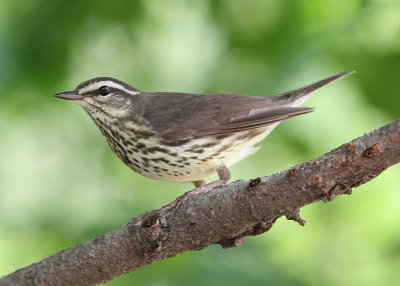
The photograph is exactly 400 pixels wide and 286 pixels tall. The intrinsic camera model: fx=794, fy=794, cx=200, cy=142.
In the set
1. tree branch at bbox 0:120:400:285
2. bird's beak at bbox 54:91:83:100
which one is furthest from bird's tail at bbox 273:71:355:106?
tree branch at bbox 0:120:400:285

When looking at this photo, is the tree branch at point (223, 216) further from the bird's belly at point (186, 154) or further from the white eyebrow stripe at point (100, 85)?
the white eyebrow stripe at point (100, 85)

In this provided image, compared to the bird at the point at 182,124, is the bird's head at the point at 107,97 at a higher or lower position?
higher

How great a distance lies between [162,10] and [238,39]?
649mm

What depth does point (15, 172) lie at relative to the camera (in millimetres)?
7488

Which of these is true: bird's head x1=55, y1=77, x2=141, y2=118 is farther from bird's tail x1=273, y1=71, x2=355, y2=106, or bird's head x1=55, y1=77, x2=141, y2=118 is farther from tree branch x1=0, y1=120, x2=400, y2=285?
tree branch x1=0, y1=120, x2=400, y2=285

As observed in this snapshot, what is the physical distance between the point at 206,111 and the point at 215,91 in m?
0.17

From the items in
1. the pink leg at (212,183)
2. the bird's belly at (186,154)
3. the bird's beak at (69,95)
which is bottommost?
the pink leg at (212,183)

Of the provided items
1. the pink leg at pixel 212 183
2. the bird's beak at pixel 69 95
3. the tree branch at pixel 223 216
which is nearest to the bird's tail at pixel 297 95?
the pink leg at pixel 212 183

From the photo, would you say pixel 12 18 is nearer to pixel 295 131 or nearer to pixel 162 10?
pixel 162 10

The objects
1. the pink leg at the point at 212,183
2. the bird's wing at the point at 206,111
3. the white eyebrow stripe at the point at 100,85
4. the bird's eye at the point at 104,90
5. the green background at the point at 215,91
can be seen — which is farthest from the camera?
the bird's eye at the point at 104,90

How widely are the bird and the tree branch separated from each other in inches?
40.9

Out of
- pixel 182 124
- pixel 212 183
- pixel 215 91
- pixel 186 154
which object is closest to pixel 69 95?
pixel 182 124

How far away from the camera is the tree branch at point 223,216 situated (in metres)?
3.40

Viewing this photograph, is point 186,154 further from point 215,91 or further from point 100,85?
point 100,85
